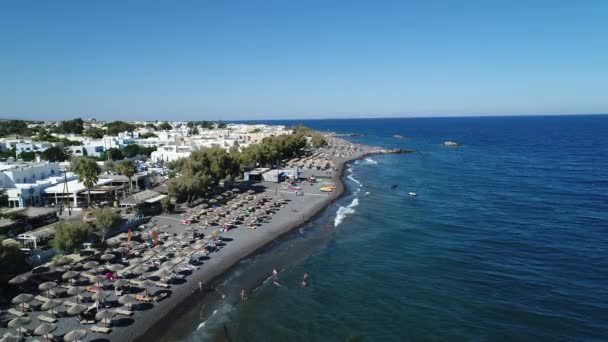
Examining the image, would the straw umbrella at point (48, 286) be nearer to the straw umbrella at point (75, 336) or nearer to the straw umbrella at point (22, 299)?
the straw umbrella at point (22, 299)

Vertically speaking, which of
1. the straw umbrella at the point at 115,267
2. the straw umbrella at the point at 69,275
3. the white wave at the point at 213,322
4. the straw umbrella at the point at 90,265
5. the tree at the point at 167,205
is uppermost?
the tree at the point at 167,205

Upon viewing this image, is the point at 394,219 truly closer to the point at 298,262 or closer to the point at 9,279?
the point at 298,262

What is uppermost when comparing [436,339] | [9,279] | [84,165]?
[84,165]

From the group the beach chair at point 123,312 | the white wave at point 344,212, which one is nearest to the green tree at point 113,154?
the white wave at point 344,212

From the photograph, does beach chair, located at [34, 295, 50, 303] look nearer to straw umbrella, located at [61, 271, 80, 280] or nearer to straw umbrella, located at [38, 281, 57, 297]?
straw umbrella, located at [38, 281, 57, 297]

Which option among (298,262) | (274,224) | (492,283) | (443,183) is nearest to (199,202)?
(274,224)

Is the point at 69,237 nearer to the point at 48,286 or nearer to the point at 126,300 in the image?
→ the point at 48,286

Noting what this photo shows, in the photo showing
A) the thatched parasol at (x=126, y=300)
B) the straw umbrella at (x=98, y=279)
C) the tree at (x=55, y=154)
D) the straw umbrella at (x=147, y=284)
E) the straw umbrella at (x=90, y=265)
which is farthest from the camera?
the tree at (x=55, y=154)
